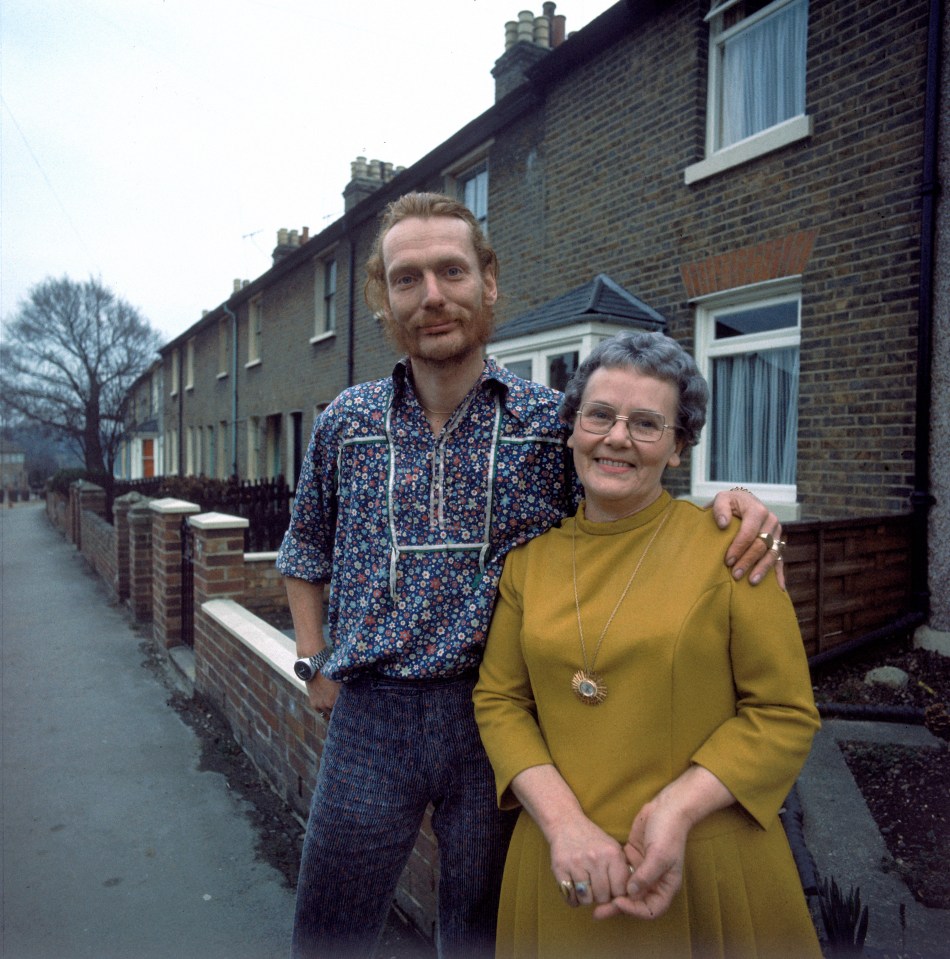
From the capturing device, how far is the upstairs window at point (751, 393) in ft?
20.1

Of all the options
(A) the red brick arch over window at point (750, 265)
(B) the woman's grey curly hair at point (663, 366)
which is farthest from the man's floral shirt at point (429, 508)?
(A) the red brick arch over window at point (750, 265)

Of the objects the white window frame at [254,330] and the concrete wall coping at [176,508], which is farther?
the white window frame at [254,330]

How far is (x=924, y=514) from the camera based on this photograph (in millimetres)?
5012

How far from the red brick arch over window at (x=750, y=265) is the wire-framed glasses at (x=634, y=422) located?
4925 millimetres

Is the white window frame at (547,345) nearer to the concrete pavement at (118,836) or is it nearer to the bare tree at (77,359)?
the concrete pavement at (118,836)

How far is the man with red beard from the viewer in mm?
1757


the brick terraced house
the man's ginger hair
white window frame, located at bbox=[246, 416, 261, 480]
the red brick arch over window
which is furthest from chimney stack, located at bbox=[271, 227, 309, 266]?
the man's ginger hair

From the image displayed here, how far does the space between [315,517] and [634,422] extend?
2.88ft

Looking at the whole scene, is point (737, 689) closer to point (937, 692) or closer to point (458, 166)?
point (937, 692)

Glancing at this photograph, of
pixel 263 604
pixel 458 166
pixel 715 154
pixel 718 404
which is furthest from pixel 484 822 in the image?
pixel 458 166

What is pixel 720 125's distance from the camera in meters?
6.79

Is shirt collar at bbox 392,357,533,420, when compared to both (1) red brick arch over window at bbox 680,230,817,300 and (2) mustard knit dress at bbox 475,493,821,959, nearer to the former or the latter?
(2) mustard knit dress at bbox 475,493,821,959

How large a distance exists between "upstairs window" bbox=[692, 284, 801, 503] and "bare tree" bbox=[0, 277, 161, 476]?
77.8 ft

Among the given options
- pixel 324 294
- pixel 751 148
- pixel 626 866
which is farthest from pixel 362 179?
pixel 626 866
